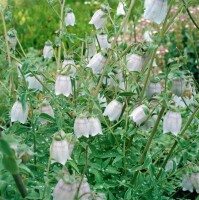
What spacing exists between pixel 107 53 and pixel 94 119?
32 cm

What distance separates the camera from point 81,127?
92.4 inches

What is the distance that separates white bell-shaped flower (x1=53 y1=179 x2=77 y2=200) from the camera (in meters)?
1.89

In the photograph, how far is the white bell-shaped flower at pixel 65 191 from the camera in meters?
1.89

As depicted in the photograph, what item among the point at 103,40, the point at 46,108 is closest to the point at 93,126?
the point at 46,108

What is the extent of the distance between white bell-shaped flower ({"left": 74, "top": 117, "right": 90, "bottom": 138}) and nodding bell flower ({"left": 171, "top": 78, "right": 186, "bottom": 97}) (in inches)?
15.1

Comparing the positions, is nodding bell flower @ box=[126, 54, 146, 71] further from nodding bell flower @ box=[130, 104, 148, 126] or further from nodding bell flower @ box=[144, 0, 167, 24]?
nodding bell flower @ box=[144, 0, 167, 24]

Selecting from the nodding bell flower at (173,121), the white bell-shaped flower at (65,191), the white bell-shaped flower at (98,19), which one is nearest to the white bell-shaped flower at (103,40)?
the white bell-shaped flower at (98,19)

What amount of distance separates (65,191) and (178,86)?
2.20ft

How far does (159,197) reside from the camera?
8.73 feet

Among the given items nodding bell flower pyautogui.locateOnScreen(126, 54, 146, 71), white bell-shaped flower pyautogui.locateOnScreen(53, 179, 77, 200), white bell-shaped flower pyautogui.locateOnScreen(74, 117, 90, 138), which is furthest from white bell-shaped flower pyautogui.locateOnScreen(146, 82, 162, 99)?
white bell-shaped flower pyautogui.locateOnScreen(53, 179, 77, 200)

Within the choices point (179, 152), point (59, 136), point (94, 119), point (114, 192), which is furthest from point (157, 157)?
point (59, 136)

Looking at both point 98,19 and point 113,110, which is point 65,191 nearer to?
point 113,110

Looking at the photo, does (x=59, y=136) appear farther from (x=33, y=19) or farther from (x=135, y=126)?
(x=33, y=19)

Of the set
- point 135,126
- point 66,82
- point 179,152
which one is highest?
point 66,82
